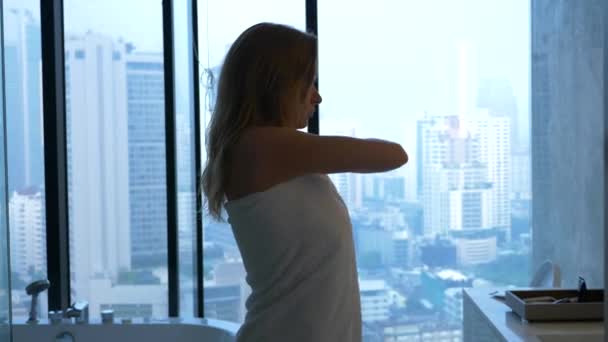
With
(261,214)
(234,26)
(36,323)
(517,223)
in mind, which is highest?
(234,26)

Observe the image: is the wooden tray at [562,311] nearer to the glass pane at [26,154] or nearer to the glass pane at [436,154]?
the glass pane at [436,154]

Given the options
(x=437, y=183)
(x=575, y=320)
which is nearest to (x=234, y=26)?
(x=437, y=183)

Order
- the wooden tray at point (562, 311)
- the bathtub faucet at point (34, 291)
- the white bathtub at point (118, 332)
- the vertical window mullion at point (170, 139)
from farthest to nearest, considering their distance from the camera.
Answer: the vertical window mullion at point (170, 139) < the white bathtub at point (118, 332) < the bathtub faucet at point (34, 291) < the wooden tray at point (562, 311)

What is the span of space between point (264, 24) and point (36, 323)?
187 centimetres

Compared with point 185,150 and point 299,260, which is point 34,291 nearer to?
point 185,150

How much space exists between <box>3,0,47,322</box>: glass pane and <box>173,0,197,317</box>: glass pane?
1.98ft

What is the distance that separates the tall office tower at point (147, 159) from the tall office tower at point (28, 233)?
0.40 meters

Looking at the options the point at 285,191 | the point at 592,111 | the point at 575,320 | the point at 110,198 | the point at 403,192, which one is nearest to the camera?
the point at 285,191

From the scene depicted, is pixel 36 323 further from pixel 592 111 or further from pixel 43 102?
pixel 592 111

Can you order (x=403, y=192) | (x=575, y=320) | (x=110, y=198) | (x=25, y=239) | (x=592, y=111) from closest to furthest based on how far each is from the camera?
(x=575, y=320) < (x=592, y=111) < (x=25, y=239) < (x=110, y=198) < (x=403, y=192)

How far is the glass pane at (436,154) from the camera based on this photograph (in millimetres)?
3230

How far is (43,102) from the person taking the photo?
9.39ft

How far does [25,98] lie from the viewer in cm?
277

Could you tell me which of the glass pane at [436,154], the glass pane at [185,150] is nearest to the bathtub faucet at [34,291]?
the glass pane at [185,150]
